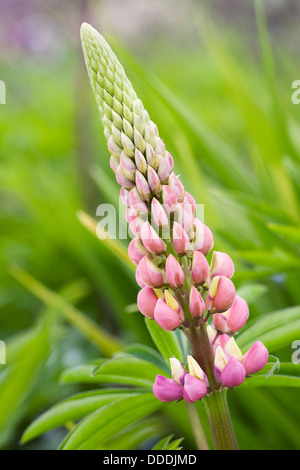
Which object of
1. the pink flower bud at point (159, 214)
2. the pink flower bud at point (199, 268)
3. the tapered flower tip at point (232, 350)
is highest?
the pink flower bud at point (159, 214)

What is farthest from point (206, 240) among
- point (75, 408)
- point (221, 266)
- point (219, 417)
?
point (75, 408)

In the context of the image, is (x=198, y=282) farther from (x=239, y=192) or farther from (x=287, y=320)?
(x=239, y=192)

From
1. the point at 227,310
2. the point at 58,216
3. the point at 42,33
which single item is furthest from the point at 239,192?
the point at 42,33

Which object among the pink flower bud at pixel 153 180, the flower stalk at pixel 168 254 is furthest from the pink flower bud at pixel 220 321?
the pink flower bud at pixel 153 180

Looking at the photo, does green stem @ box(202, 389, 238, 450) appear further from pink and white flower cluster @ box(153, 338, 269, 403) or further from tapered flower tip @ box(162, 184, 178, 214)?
tapered flower tip @ box(162, 184, 178, 214)

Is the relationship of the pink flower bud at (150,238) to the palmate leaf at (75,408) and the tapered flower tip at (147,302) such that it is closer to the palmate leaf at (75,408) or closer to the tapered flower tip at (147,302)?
the tapered flower tip at (147,302)
